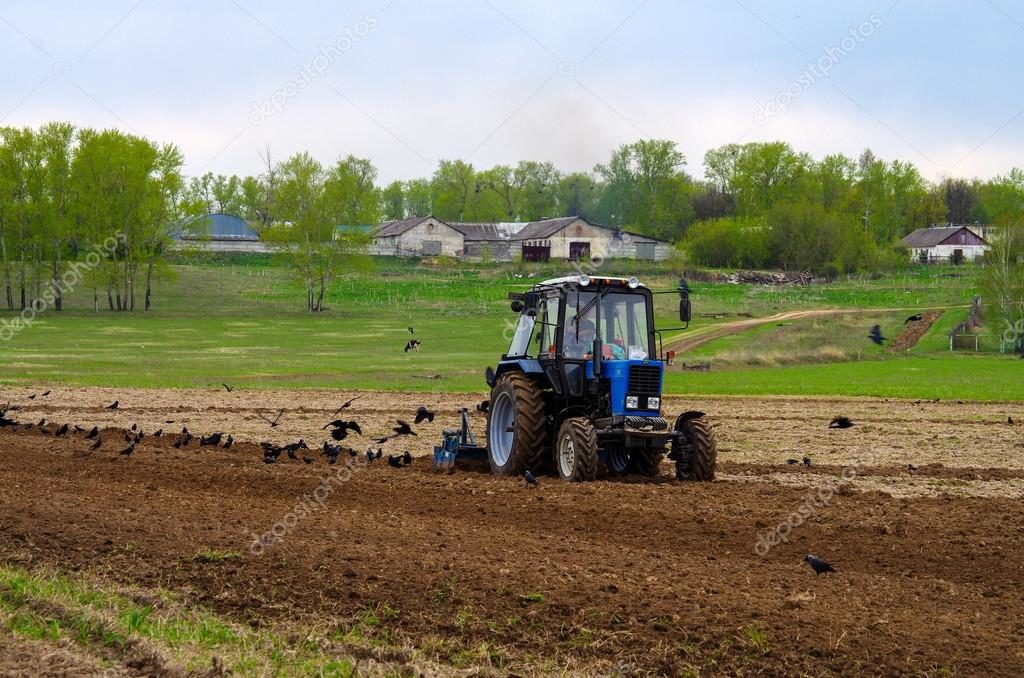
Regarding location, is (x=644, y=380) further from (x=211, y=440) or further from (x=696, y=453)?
(x=211, y=440)

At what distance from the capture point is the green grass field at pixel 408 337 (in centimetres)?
3612

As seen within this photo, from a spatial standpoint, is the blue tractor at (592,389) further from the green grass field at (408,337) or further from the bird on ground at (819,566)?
the green grass field at (408,337)

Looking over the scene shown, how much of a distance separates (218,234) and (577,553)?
119530 millimetres

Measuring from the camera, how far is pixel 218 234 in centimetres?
12512

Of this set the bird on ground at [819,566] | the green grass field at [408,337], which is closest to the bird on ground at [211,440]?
the bird on ground at [819,566]

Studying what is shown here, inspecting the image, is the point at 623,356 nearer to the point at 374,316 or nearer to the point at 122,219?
the point at 374,316

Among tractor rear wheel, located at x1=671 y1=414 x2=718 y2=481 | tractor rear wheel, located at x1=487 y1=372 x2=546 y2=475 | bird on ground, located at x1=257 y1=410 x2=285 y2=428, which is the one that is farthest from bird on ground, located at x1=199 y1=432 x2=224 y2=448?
tractor rear wheel, located at x1=671 y1=414 x2=718 y2=481

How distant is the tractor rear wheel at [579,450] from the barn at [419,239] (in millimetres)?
96498

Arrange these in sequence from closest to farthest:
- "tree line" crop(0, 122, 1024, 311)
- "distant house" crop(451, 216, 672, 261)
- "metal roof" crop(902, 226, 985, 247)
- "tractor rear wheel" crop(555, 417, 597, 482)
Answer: "tractor rear wheel" crop(555, 417, 597, 482)
"tree line" crop(0, 122, 1024, 311)
"distant house" crop(451, 216, 672, 261)
"metal roof" crop(902, 226, 985, 247)

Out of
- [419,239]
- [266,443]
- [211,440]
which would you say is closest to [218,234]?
[419,239]

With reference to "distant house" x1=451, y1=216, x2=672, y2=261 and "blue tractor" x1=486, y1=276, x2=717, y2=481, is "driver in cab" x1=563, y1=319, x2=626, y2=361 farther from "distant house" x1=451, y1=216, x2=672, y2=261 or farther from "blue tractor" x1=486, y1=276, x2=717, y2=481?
"distant house" x1=451, y1=216, x2=672, y2=261

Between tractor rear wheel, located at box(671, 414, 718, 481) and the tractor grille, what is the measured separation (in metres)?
0.86

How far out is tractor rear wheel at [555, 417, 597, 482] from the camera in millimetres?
14547

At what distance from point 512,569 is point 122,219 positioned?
7027 cm
